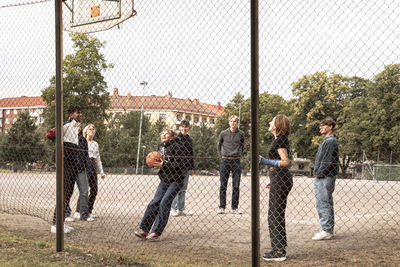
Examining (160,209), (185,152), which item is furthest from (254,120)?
(185,152)

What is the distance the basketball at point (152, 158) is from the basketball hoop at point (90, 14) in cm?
172

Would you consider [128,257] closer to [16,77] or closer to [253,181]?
[253,181]

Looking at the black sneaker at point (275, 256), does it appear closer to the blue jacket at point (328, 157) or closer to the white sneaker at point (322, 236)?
the white sneaker at point (322, 236)

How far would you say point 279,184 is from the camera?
4.61 meters

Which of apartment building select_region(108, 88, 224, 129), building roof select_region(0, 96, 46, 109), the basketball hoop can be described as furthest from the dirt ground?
the basketball hoop

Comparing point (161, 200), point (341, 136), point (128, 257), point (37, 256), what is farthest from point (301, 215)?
point (37, 256)

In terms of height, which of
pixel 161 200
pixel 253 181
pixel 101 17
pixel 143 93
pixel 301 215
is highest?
pixel 101 17

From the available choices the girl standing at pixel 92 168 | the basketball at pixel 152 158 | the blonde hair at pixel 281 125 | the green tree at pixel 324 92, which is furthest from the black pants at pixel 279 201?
the girl standing at pixel 92 168

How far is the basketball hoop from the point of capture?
18.1 feet

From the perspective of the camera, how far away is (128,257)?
4.54 meters

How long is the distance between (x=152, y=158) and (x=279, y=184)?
1774 mm

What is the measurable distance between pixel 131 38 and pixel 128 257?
2.46 m

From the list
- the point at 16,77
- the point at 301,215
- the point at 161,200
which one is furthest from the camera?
the point at 301,215

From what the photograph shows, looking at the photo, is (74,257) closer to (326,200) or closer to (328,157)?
(326,200)
